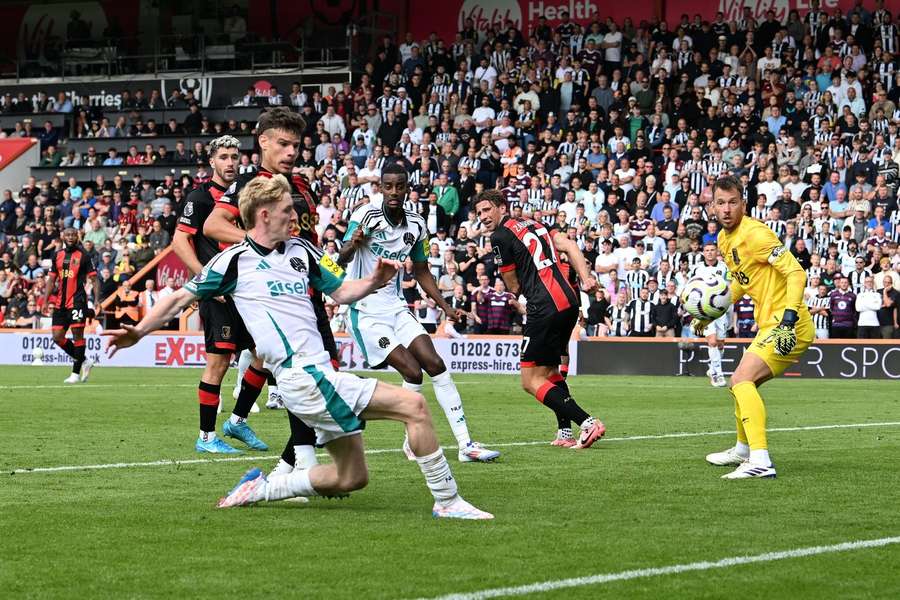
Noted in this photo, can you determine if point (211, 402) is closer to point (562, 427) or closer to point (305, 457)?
point (562, 427)

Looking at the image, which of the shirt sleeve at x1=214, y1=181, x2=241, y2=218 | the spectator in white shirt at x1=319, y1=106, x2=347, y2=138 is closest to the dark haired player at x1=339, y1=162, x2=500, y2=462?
the shirt sleeve at x1=214, y1=181, x2=241, y2=218

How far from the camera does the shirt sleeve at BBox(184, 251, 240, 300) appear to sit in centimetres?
742

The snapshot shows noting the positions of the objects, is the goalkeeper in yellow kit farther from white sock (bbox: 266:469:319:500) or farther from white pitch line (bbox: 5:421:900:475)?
white sock (bbox: 266:469:319:500)

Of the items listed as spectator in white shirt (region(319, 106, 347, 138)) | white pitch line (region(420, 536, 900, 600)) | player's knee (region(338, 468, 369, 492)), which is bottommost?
white pitch line (region(420, 536, 900, 600))

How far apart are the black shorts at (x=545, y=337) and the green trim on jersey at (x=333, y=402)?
5.05m

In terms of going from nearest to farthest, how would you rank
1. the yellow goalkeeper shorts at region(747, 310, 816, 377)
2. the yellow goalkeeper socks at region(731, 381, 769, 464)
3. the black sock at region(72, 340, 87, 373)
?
the yellow goalkeeper socks at region(731, 381, 769, 464)
the yellow goalkeeper shorts at region(747, 310, 816, 377)
the black sock at region(72, 340, 87, 373)

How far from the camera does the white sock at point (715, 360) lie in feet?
77.9

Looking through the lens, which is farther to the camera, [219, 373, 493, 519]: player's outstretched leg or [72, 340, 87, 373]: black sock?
[72, 340, 87, 373]: black sock

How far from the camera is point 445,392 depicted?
11258 mm

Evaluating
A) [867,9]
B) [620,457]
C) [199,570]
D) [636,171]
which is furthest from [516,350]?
[199,570]

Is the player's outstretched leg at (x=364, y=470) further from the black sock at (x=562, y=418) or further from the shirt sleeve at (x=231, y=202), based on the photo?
the black sock at (x=562, y=418)

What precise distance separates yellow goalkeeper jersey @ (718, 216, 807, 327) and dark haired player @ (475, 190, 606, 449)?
2249mm

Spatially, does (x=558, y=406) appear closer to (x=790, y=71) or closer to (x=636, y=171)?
(x=636, y=171)

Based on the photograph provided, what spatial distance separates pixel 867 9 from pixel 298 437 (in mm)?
31025
